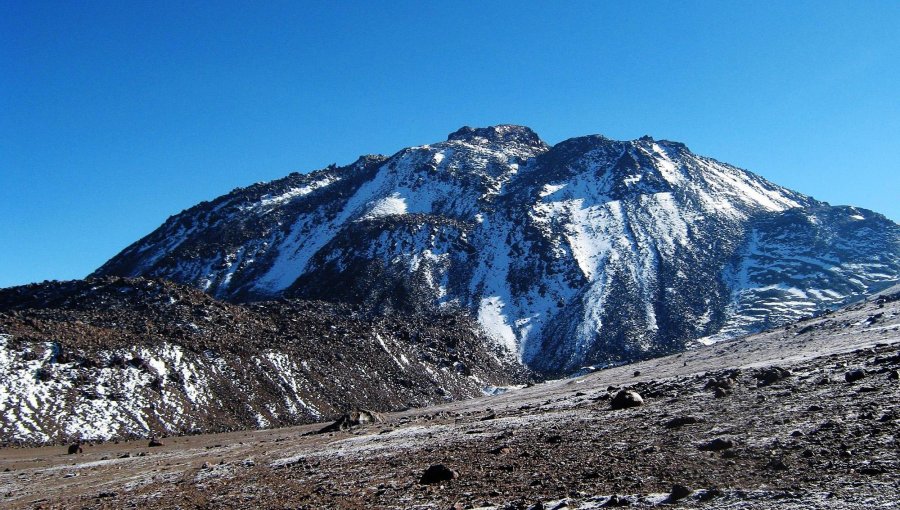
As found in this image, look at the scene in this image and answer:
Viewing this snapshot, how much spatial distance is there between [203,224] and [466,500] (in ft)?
611

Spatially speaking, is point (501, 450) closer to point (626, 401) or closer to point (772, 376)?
point (626, 401)

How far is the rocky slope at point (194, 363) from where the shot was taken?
196 ft

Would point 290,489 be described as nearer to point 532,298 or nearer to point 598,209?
point 532,298

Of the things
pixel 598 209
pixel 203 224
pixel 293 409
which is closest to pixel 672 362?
pixel 293 409

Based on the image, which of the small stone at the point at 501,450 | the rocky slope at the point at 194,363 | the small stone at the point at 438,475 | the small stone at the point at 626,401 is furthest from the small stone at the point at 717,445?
the rocky slope at the point at 194,363

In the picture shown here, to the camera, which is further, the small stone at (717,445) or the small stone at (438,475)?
the small stone at (438,475)

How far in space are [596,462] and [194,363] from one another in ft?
209

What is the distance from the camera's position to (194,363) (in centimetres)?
7150

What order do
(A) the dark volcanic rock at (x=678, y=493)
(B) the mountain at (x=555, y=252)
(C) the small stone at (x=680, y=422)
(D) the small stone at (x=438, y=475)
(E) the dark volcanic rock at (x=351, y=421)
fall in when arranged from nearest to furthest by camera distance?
(A) the dark volcanic rock at (x=678, y=493)
(D) the small stone at (x=438, y=475)
(C) the small stone at (x=680, y=422)
(E) the dark volcanic rock at (x=351, y=421)
(B) the mountain at (x=555, y=252)

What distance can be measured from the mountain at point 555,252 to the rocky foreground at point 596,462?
248 feet

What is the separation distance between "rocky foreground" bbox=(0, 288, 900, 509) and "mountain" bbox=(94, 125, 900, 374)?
7565 cm

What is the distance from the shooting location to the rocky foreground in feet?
47.5

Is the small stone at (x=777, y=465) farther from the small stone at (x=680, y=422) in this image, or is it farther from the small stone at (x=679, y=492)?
the small stone at (x=680, y=422)

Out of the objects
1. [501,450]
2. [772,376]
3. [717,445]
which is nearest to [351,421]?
[501,450]
